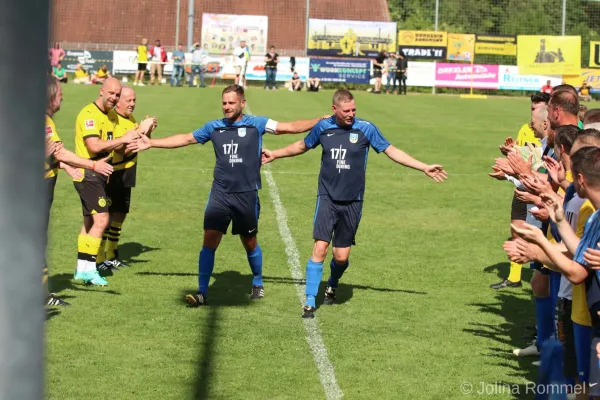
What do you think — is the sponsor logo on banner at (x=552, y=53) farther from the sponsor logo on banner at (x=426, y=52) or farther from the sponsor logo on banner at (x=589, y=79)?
the sponsor logo on banner at (x=426, y=52)

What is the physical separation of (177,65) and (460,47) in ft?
48.2

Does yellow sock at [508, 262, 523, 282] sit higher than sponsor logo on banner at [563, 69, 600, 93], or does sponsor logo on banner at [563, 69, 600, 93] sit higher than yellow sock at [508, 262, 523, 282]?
sponsor logo on banner at [563, 69, 600, 93]

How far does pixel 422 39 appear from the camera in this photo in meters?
44.9

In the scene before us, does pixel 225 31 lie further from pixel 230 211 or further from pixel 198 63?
pixel 230 211

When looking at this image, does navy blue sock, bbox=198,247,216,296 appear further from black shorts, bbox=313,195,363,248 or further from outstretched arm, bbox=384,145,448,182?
outstretched arm, bbox=384,145,448,182

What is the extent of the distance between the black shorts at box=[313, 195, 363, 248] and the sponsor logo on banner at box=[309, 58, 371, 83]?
36814 mm

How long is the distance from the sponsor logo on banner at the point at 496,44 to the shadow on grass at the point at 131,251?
36891 millimetres

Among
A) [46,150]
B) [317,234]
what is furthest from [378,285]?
[46,150]

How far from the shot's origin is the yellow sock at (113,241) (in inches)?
407

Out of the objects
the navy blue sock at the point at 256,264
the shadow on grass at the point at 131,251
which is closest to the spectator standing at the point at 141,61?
the shadow on grass at the point at 131,251

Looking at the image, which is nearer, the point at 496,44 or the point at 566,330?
the point at 566,330

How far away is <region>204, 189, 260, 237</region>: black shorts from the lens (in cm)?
859

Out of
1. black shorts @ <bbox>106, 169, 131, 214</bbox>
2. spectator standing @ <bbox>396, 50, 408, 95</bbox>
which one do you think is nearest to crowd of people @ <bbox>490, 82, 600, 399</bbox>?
black shorts @ <bbox>106, 169, 131, 214</bbox>

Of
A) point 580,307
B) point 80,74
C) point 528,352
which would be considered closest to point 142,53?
point 80,74
